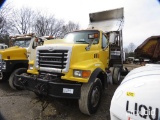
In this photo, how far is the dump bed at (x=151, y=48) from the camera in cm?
320

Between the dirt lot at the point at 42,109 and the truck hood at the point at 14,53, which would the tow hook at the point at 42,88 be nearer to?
the dirt lot at the point at 42,109

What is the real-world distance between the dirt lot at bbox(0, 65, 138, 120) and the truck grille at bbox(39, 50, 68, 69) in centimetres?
118

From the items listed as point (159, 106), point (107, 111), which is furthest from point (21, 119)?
point (159, 106)

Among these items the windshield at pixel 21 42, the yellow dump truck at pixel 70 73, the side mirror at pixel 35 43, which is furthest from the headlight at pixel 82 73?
the windshield at pixel 21 42

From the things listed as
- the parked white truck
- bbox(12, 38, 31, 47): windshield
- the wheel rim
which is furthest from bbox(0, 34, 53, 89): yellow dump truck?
the parked white truck

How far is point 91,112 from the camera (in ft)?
14.5

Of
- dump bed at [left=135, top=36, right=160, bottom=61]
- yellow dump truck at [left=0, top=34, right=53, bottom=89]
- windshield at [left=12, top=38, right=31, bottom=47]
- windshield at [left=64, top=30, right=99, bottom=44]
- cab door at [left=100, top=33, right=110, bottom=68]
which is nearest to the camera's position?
dump bed at [left=135, top=36, right=160, bottom=61]

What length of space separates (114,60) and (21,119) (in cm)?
500

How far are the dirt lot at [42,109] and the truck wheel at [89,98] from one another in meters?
0.22

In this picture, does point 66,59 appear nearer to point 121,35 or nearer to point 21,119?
point 21,119

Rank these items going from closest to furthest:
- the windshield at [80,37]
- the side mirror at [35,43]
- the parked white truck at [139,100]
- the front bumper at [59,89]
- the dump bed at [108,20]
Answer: the parked white truck at [139,100]
the front bumper at [59,89]
the windshield at [80,37]
the side mirror at [35,43]
the dump bed at [108,20]

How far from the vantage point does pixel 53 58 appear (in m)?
4.67

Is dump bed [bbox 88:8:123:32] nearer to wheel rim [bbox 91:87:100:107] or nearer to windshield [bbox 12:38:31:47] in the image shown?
windshield [bbox 12:38:31:47]

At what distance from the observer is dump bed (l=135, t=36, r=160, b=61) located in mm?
3197
